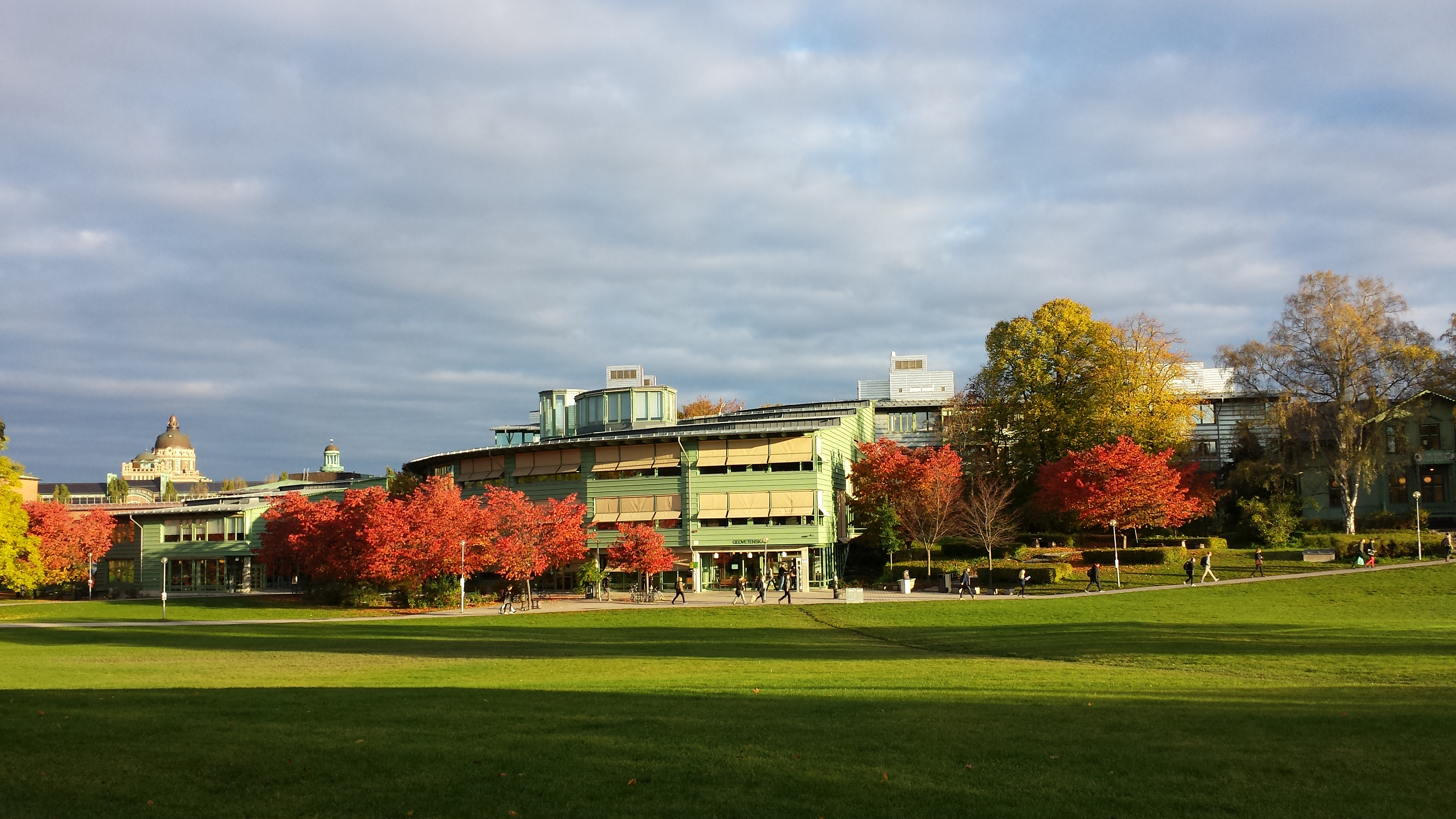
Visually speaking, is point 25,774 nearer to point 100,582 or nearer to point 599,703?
point 599,703

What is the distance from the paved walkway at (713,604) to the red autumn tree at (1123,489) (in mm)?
5980

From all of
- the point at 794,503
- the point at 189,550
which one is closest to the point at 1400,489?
the point at 794,503

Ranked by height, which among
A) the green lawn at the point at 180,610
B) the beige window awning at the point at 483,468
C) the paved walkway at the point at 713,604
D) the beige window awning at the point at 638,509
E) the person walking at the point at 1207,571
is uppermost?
the beige window awning at the point at 483,468

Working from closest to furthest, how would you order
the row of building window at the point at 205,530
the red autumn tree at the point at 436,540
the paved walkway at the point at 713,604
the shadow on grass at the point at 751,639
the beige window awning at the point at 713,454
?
1. the shadow on grass at the point at 751,639
2. the paved walkway at the point at 713,604
3. the red autumn tree at the point at 436,540
4. the beige window awning at the point at 713,454
5. the row of building window at the point at 205,530

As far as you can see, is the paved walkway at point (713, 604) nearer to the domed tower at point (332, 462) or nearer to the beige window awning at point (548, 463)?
the beige window awning at point (548, 463)

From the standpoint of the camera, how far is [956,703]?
15375 millimetres

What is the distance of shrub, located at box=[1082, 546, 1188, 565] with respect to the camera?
1980 inches

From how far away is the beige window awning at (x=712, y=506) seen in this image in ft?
202

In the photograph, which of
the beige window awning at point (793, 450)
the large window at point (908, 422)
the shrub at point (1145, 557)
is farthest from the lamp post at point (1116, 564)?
the large window at point (908, 422)

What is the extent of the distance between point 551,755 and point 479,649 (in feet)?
65.4

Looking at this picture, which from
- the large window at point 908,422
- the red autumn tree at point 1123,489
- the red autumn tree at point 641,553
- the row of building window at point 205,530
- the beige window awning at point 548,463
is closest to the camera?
the red autumn tree at point 1123,489

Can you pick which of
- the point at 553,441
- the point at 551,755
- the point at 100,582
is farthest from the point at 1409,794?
the point at 100,582

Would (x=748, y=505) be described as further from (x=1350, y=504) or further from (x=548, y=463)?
(x=1350, y=504)

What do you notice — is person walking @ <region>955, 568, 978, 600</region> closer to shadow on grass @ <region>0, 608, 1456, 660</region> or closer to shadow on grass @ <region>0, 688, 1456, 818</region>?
shadow on grass @ <region>0, 608, 1456, 660</region>
